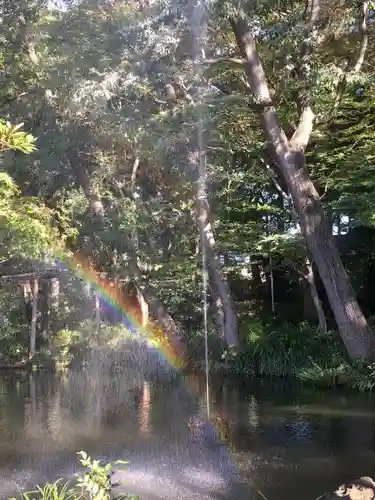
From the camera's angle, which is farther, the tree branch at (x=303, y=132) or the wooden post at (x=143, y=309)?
the wooden post at (x=143, y=309)

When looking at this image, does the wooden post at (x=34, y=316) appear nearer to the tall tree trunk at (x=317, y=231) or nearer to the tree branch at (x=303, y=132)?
the tall tree trunk at (x=317, y=231)

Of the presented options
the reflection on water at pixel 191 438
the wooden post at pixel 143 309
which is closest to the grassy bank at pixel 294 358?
the reflection on water at pixel 191 438

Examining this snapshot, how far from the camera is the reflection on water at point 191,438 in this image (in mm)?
6480

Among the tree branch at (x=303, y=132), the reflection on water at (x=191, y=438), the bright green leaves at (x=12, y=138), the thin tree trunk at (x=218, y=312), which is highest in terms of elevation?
the tree branch at (x=303, y=132)

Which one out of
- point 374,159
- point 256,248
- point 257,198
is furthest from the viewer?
point 257,198

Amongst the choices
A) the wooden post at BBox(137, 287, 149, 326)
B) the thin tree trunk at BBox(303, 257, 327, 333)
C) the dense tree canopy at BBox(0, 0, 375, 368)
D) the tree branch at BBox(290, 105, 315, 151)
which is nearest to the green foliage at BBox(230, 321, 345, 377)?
the thin tree trunk at BBox(303, 257, 327, 333)

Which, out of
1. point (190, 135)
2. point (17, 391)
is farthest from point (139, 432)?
point (190, 135)

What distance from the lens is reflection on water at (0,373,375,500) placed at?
6.48 m

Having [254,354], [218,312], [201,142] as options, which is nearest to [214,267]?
[218,312]

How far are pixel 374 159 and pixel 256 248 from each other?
387cm

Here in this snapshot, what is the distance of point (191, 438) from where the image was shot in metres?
8.48

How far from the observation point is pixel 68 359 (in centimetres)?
1730

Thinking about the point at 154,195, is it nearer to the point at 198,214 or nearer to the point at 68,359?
the point at 198,214

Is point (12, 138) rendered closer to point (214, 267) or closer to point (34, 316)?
point (214, 267)
